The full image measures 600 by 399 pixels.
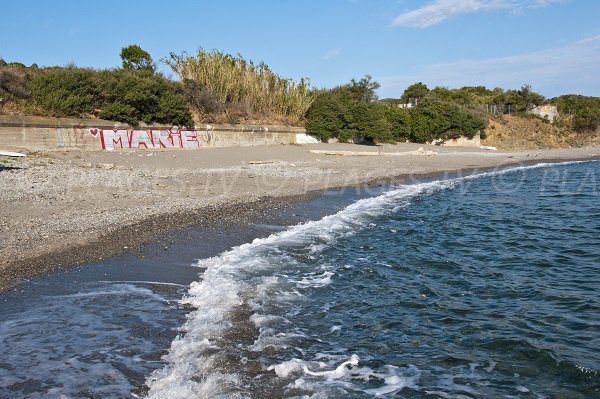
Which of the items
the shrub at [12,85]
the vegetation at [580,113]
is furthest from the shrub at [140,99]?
the vegetation at [580,113]

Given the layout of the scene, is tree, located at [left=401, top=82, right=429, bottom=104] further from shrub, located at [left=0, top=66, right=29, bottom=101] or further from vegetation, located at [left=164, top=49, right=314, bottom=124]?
shrub, located at [left=0, top=66, right=29, bottom=101]

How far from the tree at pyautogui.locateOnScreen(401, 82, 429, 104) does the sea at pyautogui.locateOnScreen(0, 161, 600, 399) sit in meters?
57.1

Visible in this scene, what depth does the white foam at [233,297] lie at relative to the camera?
436 centimetres

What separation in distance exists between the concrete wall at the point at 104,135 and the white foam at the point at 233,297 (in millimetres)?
12848

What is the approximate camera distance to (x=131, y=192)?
1309cm

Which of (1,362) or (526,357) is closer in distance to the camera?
(1,362)

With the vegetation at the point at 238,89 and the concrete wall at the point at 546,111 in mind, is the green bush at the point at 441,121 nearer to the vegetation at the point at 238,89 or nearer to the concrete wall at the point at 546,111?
the vegetation at the point at 238,89

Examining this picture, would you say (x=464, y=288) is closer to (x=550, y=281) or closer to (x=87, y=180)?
(x=550, y=281)

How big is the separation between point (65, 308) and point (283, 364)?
2884 mm

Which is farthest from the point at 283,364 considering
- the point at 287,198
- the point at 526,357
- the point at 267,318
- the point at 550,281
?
the point at 287,198

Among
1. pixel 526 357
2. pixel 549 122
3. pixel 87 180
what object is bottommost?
pixel 526 357

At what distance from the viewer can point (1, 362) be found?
4.54 meters

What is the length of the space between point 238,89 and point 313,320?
93.2ft

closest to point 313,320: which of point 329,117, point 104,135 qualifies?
point 104,135
